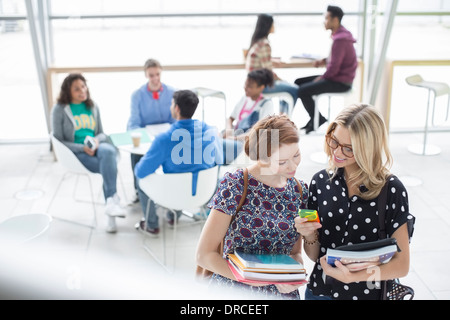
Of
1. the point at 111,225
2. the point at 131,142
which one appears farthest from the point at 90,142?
the point at 111,225

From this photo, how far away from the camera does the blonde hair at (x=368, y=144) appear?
2098 millimetres

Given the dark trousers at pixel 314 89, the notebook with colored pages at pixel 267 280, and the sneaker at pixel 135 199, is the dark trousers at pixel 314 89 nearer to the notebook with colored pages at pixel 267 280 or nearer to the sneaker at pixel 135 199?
the sneaker at pixel 135 199

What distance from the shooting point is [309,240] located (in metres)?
2.27

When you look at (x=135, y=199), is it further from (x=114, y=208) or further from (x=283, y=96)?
(x=283, y=96)

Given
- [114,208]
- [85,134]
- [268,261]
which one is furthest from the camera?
[85,134]

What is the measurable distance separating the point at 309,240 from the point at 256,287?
0.28 meters

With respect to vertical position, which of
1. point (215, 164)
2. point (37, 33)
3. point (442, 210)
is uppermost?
point (37, 33)

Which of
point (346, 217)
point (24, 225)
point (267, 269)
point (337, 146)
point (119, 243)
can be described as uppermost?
point (337, 146)

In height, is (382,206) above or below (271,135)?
below

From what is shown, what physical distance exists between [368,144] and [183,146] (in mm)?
2066

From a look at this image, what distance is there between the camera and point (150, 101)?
5.20 metres

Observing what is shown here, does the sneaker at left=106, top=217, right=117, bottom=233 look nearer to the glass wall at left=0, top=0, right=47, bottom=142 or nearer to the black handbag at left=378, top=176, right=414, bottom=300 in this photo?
the glass wall at left=0, top=0, right=47, bottom=142
